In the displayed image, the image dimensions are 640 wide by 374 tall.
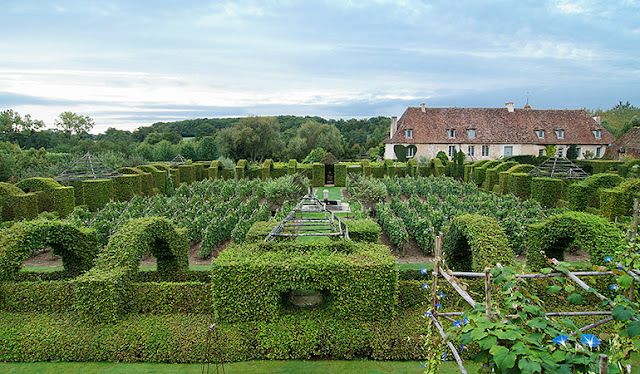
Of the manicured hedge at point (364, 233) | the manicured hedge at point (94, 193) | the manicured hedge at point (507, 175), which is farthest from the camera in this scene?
the manicured hedge at point (507, 175)

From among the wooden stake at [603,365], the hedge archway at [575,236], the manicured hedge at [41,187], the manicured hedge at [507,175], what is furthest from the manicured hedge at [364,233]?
the manicured hedge at [507,175]

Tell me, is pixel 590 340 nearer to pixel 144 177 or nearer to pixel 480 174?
pixel 144 177

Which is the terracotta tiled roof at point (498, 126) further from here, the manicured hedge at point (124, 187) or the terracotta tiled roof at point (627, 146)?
the manicured hedge at point (124, 187)

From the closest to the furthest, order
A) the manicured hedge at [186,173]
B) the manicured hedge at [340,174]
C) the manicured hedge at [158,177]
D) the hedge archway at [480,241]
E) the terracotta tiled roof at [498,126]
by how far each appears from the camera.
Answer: the hedge archway at [480,241] < the manicured hedge at [158,177] < the manicured hedge at [186,173] < the manicured hedge at [340,174] < the terracotta tiled roof at [498,126]

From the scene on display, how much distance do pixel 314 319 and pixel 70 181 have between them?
70.2ft

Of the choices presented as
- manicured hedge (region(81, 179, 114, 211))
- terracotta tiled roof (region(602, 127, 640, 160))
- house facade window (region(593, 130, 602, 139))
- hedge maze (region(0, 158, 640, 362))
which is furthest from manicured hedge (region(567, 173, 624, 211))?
house facade window (region(593, 130, 602, 139))

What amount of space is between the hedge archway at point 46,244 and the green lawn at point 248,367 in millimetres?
2159

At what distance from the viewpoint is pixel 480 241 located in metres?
8.01

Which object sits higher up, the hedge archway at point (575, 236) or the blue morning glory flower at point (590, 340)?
the blue morning glory flower at point (590, 340)

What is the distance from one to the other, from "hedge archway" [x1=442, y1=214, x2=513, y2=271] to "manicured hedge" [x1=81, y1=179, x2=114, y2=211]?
18.5m

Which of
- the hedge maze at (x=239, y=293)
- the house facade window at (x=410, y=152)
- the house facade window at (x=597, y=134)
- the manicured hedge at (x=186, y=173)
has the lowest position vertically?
the hedge maze at (x=239, y=293)

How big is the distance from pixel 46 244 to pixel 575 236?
11.8 metres

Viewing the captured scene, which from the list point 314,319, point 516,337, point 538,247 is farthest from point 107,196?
point 516,337

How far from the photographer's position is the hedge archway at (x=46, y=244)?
8.05 metres
